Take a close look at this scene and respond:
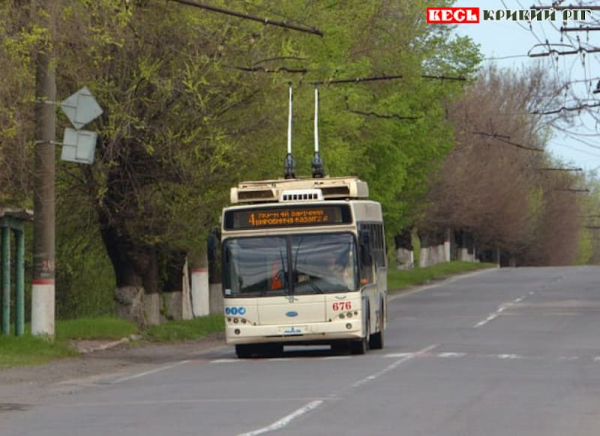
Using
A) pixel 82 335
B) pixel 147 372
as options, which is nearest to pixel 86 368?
pixel 147 372

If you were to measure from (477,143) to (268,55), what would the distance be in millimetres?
57692

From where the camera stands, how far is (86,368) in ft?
77.8

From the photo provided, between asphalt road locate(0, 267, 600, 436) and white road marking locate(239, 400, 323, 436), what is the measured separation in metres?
0.01

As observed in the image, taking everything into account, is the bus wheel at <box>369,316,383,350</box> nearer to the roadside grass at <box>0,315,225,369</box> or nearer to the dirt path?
the dirt path

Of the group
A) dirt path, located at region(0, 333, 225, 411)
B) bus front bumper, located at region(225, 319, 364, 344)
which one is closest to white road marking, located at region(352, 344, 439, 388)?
bus front bumper, located at region(225, 319, 364, 344)

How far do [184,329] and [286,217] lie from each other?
8.63 metres

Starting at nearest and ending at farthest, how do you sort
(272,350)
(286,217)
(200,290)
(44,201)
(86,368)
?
(86,368)
(286,217)
(44,201)
(272,350)
(200,290)

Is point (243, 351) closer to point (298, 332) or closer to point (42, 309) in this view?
point (298, 332)

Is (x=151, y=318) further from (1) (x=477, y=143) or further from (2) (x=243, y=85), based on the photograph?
(1) (x=477, y=143)

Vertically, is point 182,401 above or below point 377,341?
below

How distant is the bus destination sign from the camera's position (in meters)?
25.0

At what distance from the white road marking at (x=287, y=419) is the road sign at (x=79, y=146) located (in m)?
11.3

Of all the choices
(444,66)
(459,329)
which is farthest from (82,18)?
(444,66)

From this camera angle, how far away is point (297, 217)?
25.1 meters
